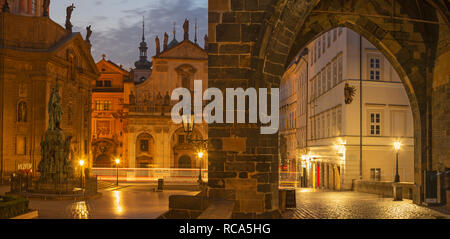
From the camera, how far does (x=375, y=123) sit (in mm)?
31641

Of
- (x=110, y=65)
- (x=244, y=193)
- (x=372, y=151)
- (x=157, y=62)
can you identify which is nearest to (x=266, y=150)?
(x=244, y=193)

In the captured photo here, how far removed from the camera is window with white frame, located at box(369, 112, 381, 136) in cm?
3159

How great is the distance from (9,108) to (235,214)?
2997cm

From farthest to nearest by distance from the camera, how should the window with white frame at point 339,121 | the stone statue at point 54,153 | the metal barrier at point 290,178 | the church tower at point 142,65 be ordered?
the church tower at point 142,65, the metal barrier at point 290,178, the window with white frame at point 339,121, the stone statue at point 54,153

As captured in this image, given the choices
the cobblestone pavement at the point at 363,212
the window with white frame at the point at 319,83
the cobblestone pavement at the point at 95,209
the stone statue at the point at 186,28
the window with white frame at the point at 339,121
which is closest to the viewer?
the cobblestone pavement at the point at 363,212

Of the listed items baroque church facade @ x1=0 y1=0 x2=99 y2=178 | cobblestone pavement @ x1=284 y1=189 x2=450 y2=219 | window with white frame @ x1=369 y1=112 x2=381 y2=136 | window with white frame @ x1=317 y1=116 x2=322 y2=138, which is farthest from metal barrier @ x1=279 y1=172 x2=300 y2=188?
cobblestone pavement @ x1=284 y1=189 x2=450 y2=219

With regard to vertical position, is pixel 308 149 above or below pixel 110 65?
below

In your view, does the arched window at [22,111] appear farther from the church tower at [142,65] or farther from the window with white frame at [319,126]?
the church tower at [142,65]

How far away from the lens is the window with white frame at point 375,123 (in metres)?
31.6

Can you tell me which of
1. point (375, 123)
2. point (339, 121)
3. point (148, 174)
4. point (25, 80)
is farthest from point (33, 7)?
point (375, 123)

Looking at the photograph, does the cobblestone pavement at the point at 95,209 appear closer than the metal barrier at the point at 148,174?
Yes

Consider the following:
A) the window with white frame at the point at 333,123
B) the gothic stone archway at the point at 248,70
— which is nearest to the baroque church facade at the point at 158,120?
the window with white frame at the point at 333,123

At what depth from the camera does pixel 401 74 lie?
18234mm

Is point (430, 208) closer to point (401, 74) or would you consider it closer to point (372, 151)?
point (401, 74)
